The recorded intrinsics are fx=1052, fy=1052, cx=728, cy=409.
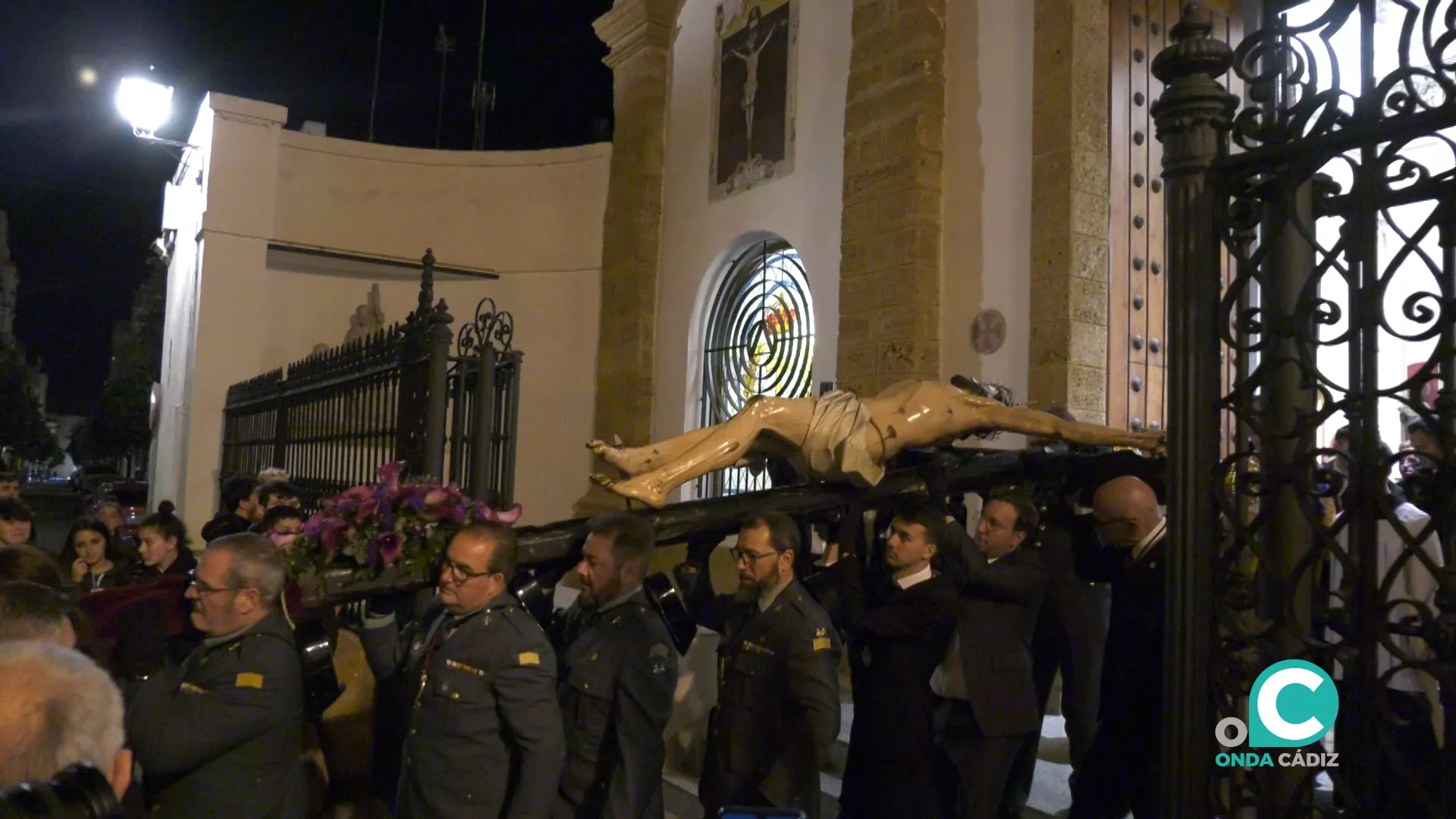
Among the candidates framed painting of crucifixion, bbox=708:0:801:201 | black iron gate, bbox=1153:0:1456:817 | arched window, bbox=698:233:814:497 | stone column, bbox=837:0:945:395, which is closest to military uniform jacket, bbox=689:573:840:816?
black iron gate, bbox=1153:0:1456:817

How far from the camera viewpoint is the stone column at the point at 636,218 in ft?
36.7

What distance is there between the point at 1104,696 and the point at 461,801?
2003 mm

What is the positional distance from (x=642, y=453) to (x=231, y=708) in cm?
162

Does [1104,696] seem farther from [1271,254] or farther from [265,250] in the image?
[265,250]

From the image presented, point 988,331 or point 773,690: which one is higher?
point 988,331

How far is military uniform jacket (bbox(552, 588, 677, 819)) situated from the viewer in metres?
3.14

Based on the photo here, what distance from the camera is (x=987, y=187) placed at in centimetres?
732

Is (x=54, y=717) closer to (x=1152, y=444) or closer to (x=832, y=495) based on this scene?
(x=832, y=495)

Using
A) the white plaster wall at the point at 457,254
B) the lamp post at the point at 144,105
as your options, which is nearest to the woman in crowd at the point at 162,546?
the white plaster wall at the point at 457,254

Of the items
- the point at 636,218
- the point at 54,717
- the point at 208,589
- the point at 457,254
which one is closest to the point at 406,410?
the point at 208,589

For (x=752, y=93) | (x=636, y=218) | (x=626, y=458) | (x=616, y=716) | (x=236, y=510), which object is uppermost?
(x=752, y=93)

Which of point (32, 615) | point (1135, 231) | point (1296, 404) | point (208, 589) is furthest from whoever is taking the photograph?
point (1135, 231)

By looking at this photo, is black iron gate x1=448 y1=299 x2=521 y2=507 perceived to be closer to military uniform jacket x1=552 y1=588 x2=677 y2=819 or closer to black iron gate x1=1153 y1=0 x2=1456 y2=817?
military uniform jacket x1=552 y1=588 x2=677 y2=819

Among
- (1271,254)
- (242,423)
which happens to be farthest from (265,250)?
(1271,254)
